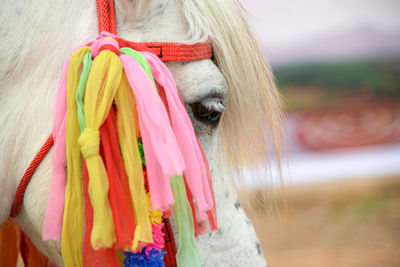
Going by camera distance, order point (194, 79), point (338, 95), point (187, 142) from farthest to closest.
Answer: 1. point (338, 95)
2. point (194, 79)
3. point (187, 142)

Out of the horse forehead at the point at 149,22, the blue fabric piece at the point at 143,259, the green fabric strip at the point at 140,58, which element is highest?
the horse forehead at the point at 149,22

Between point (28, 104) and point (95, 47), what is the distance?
0.28 meters

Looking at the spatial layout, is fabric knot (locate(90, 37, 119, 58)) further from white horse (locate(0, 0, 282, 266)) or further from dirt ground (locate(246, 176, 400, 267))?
dirt ground (locate(246, 176, 400, 267))

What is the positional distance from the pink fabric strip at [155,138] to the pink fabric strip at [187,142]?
0.05 m

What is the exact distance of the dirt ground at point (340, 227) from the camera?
4.36 m

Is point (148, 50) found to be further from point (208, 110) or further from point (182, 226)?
point (182, 226)

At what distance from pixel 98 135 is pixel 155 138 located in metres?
0.13

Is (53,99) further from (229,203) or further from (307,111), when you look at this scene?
(307,111)

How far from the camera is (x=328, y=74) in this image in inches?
228

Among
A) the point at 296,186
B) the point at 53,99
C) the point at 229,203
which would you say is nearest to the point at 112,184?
the point at 53,99

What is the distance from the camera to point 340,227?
502 centimetres

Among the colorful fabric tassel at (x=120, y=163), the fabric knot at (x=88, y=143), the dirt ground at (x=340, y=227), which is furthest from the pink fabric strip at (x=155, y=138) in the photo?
the dirt ground at (x=340, y=227)

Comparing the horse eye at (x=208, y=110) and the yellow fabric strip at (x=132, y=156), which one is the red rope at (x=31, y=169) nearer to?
the yellow fabric strip at (x=132, y=156)

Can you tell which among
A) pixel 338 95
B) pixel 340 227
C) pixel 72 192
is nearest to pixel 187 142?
pixel 72 192
